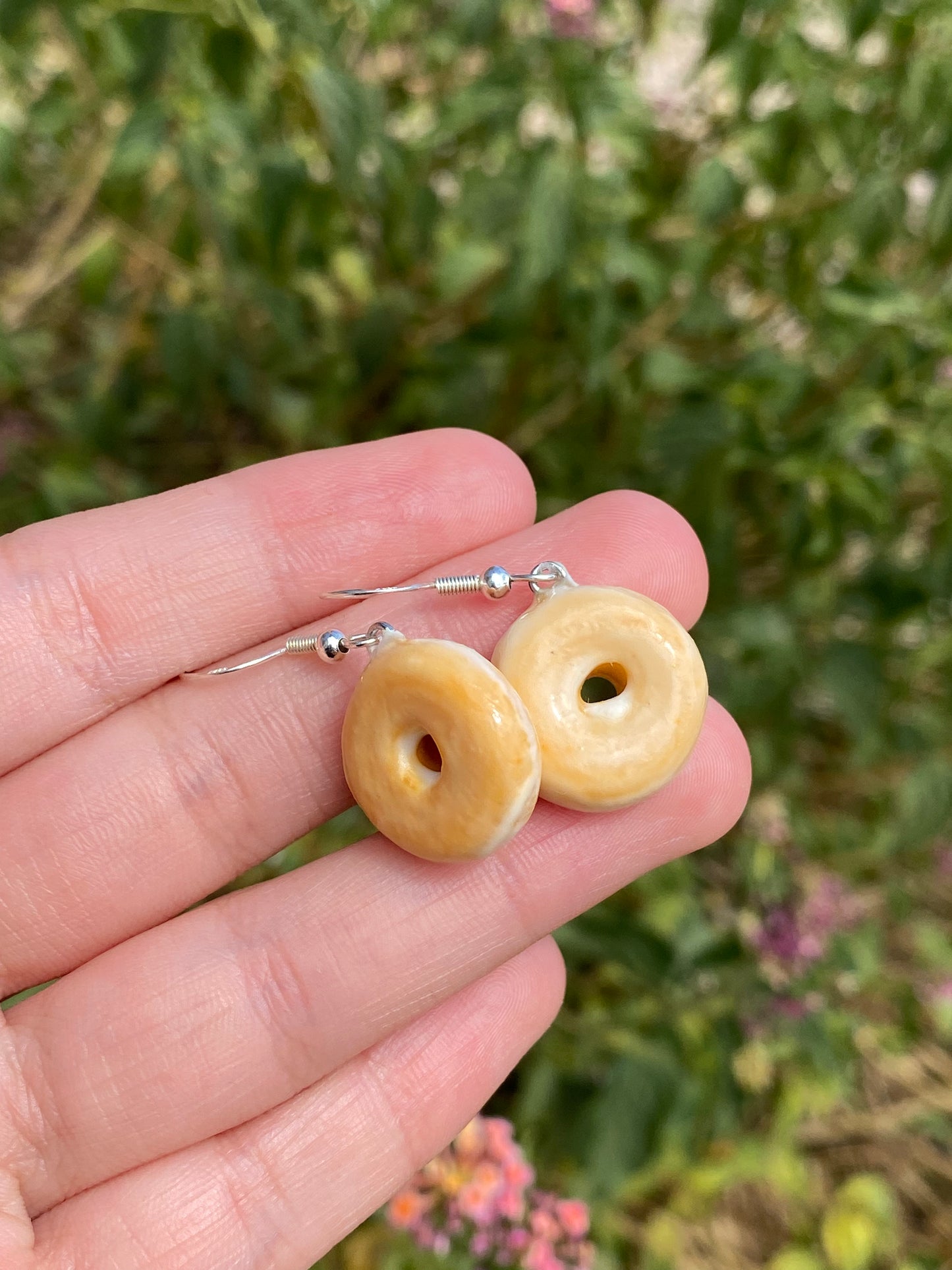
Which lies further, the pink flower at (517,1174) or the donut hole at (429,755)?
the pink flower at (517,1174)

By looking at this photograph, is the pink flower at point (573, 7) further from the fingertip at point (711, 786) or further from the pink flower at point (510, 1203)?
the pink flower at point (510, 1203)

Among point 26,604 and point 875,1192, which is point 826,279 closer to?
point 26,604

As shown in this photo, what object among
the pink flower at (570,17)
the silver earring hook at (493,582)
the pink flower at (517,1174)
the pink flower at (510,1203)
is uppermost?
the pink flower at (570,17)

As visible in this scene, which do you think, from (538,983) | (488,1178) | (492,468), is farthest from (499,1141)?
(492,468)

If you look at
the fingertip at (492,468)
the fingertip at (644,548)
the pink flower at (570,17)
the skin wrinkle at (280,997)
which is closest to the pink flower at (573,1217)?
the skin wrinkle at (280,997)

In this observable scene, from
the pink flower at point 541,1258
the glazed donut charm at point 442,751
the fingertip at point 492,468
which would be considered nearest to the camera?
the glazed donut charm at point 442,751

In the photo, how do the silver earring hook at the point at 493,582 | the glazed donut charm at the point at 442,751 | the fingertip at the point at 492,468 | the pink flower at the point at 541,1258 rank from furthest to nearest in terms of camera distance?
the pink flower at the point at 541,1258
the fingertip at the point at 492,468
the silver earring hook at the point at 493,582
the glazed donut charm at the point at 442,751

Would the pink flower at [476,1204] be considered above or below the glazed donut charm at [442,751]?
below

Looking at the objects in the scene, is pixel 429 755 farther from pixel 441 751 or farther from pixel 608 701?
pixel 608 701
